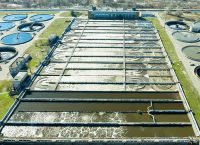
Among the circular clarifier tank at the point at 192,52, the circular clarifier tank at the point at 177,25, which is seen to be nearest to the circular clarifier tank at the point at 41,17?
the circular clarifier tank at the point at 177,25

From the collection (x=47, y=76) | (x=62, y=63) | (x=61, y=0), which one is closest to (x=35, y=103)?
(x=47, y=76)

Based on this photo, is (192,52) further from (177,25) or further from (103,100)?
(103,100)

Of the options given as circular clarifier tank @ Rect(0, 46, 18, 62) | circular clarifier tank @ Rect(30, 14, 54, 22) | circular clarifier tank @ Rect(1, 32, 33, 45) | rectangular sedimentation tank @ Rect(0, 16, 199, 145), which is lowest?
rectangular sedimentation tank @ Rect(0, 16, 199, 145)

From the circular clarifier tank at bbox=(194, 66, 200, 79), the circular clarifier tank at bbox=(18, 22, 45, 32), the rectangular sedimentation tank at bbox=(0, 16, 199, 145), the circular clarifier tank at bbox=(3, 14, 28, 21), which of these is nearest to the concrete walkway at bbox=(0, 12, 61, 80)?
the circular clarifier tank at bbox=(18, 22, 45, 32)

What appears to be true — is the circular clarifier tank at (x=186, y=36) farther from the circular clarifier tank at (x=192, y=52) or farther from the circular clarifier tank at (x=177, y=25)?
the circular clarifier tank at (x=177, y=25)

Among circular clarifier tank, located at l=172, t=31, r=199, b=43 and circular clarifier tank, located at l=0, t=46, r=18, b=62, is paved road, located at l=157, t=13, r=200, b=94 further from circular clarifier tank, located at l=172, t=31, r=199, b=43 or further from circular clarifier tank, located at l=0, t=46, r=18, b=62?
circular clarifier tank, located at l=0, t=46, r=18, b=62

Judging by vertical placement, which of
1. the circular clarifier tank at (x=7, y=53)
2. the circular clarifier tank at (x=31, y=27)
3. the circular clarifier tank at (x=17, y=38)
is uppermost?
the circular clarifier tank at (x=31, y=27)
